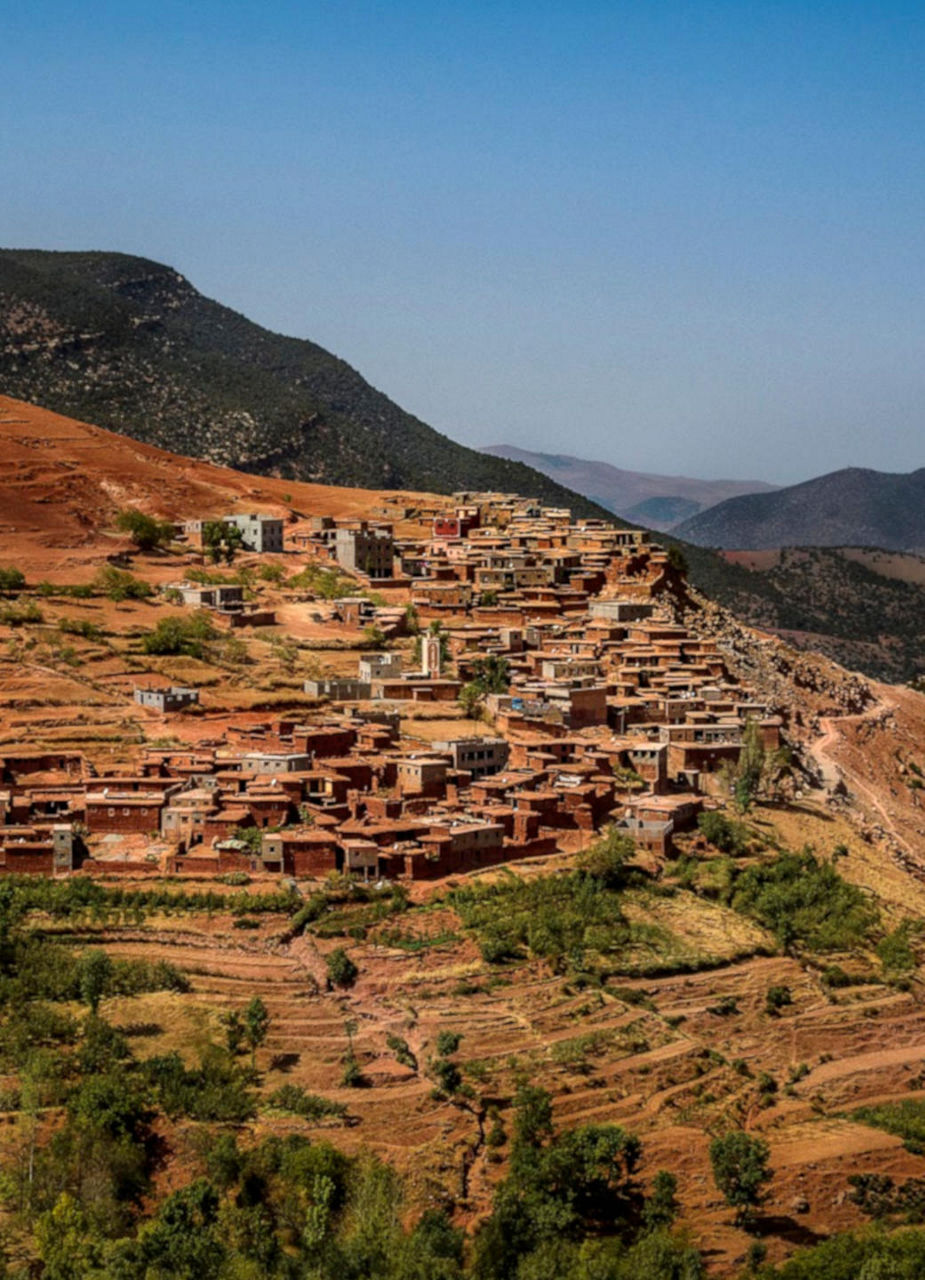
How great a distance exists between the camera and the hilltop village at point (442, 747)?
29.5 m

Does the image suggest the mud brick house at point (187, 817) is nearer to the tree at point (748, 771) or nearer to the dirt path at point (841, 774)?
the tree at point (748, 771)

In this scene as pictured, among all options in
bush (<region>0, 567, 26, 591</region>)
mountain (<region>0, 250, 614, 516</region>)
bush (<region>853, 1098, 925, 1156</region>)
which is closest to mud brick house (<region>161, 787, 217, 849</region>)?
bush (<region>853, 1098, 925, 1156</region>)

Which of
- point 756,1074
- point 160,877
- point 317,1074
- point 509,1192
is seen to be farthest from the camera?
point 160,877

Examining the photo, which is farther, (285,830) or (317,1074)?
(285,830)

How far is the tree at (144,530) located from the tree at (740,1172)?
32.3m

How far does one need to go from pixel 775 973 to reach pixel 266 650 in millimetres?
16146

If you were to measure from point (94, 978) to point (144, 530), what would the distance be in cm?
2846

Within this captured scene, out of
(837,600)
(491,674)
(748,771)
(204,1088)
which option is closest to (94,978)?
(204,1088)

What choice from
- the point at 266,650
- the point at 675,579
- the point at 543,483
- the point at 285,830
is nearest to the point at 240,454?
the point at 543,483

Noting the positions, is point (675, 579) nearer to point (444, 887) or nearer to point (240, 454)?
point (444, 887)

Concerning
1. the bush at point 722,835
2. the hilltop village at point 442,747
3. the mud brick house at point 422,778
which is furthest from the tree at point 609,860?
the mud brick house at point 422,778

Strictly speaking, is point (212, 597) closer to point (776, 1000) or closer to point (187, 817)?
point (187, 817)

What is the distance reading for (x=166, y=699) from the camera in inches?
1427

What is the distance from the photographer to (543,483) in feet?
306
